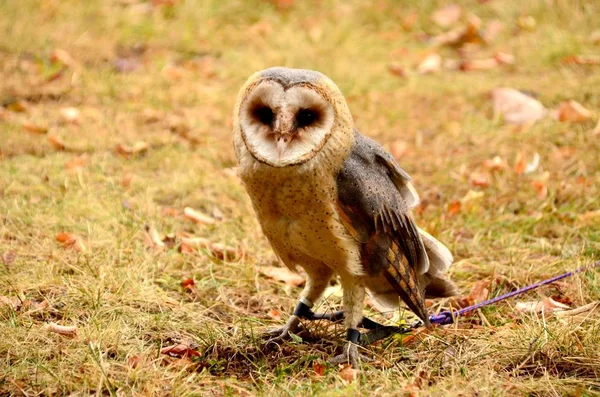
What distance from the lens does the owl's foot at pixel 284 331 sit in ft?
10.9

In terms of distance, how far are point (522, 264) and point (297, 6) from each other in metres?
4.94

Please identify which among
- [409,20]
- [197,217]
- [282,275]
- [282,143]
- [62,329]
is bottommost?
[282,275]

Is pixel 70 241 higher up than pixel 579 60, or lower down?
lower down

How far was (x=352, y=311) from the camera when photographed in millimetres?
3221

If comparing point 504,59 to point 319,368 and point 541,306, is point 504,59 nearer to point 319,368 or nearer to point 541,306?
point 541,306

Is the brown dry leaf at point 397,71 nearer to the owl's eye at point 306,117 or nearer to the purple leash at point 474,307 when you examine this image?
the purple leash at point 474,307

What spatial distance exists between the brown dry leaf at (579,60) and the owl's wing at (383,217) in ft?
13.2

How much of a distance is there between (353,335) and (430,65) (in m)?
4.46

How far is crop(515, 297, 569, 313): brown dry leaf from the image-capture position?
350 cm

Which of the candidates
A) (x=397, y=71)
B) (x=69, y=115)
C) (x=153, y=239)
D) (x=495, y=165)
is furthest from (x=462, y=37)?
(x=153, y=239)

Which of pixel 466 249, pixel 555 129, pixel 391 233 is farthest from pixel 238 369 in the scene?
pixel 555 129

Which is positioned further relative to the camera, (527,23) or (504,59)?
(527,23)

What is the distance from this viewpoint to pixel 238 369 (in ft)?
10.1

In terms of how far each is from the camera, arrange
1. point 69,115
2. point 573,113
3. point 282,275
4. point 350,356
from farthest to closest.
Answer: point 69,115 → point 573,113 → point 282,275 → point 350,356
